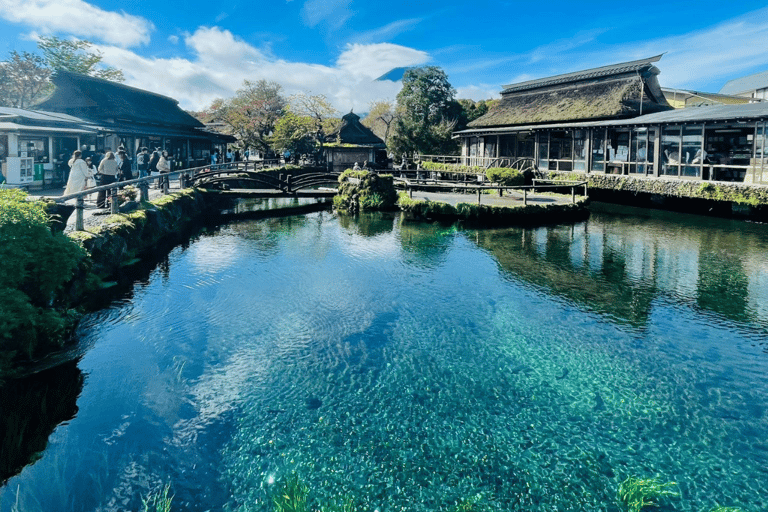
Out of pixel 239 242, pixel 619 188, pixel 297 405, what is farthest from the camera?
pixel 619 188

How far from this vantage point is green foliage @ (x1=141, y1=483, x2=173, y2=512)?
5660 millimetres

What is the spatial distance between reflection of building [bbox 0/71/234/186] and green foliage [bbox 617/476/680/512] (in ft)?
72.2

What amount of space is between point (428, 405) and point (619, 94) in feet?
101

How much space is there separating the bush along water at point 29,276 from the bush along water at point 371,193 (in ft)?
61.6

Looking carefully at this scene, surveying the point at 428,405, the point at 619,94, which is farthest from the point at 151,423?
the point at 619,94

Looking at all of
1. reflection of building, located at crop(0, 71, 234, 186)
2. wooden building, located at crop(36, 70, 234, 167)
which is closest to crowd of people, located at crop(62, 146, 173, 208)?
reflection of building, located at crop(0, 71, 234, 186)

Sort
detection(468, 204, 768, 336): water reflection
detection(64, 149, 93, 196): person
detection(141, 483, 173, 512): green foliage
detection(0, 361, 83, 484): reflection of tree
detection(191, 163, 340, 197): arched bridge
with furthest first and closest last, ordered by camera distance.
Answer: detection(191, 163, 340, 197): arched bridge < detection(64, 149, 93, 196): person < detection(468, 204, 768, 336): water reflection < detection(0, 361, 83, 484): reflection of tree < detection(141, 483, 173, 512): green foliage

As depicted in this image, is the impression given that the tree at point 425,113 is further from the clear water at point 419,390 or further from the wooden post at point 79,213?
the wooden post at point 79,213

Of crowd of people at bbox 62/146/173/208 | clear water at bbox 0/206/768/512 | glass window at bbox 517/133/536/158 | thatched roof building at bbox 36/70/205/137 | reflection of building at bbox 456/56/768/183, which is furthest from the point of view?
glass window at bbox 517/133/536/158

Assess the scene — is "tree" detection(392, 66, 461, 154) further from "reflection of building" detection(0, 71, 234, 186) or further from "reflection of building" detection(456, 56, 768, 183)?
"reflection of building" detection(0, 71, 234, 186)

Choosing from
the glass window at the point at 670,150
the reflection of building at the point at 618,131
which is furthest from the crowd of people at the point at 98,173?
the glass window at the point at 670,150

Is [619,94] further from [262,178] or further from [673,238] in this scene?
[262,178]

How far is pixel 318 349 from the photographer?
9.68 m

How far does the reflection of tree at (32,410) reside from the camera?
6539 millimetres
